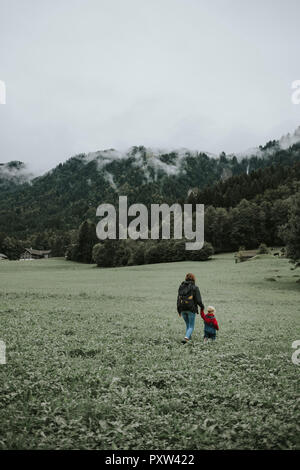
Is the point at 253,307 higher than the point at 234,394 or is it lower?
lower

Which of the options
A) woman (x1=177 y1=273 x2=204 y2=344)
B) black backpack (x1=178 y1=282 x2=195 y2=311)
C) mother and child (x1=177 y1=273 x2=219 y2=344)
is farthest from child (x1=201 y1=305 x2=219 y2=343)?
black backpack (x1=178 y1=282 x2=195 y2=311)

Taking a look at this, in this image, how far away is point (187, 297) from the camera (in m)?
16.8

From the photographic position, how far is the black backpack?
16703 millimetres

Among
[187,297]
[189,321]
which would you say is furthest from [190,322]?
[187,297]

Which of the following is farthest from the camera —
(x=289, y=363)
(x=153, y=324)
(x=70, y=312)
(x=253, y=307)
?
(x=253, y=307)

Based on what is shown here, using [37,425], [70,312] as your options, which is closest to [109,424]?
[37,425]

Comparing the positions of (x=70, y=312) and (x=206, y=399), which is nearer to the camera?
(x=206, y=399)

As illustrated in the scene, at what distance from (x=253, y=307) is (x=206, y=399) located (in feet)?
81.8

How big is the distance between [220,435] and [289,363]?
6944 mm

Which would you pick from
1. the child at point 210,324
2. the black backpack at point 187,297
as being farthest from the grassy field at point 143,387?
the black backpack at point 187,297
